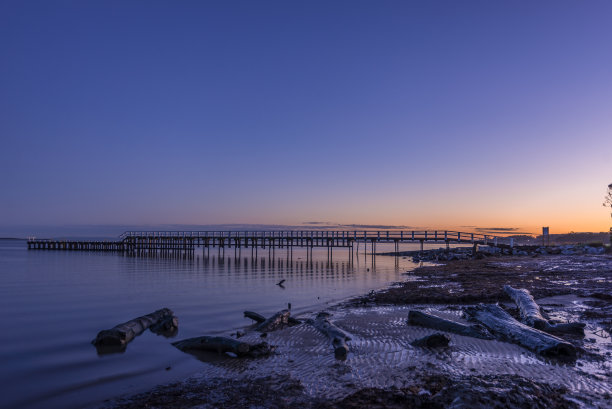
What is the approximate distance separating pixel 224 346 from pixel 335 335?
2.33 meters

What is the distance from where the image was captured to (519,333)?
23.8 ft

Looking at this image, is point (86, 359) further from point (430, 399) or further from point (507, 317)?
point (507, 317)

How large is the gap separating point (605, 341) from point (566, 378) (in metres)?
2.68

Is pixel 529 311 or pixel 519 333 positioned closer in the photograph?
pixel 519 333

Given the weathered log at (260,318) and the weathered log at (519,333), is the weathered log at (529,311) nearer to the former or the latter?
the weathered log at (519,333)

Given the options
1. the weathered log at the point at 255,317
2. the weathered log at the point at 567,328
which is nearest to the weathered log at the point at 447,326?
the weathered log at the point at 567,328

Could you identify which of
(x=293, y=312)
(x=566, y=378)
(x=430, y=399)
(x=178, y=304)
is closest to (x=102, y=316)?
(x=178, y=304)

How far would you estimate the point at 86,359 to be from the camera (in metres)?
7.45

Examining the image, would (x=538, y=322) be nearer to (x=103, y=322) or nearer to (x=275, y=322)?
(x=275, y=322)

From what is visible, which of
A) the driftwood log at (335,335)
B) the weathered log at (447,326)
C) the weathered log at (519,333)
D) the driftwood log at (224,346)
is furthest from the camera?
the weathered log at (447,326)

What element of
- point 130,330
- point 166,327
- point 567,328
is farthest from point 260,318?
point 567,328

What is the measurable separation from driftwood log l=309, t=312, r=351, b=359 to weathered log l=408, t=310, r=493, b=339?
2.09 m

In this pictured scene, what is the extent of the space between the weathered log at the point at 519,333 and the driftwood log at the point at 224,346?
15.9 ft

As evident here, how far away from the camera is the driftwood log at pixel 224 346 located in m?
7.02
